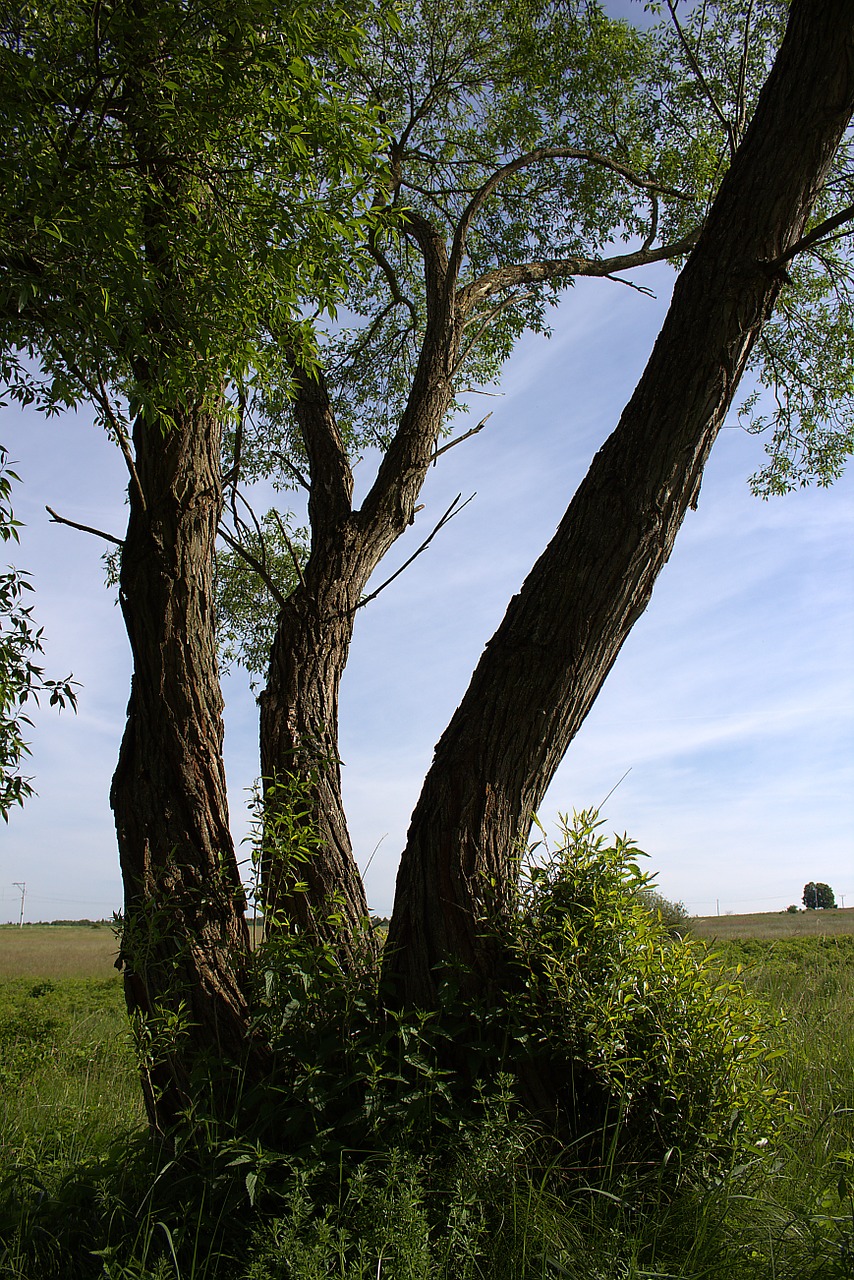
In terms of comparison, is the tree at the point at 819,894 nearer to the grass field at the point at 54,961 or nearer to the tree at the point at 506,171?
the grass field at the point at 54,961

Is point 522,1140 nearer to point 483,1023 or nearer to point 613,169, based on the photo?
point 483,1023

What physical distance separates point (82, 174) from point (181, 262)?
484 millimetres

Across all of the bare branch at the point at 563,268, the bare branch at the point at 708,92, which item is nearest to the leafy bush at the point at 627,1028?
the bare branch at the point at 708,92

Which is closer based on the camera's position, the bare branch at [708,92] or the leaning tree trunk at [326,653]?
the leaning tree trunk at [326,653]

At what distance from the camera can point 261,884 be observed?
3613 millimetres

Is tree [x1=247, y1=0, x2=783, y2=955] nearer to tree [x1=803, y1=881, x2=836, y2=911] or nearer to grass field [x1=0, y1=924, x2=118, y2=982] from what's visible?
grass field [x1=0, y1=924, x2=118, y2=982]

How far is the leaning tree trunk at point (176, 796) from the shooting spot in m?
3.34

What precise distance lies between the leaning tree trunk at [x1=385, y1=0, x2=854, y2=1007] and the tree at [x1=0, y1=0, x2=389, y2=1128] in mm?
876

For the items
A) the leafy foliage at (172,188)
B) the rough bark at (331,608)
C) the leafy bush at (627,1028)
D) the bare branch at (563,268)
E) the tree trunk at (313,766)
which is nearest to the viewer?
the leafy bush at (627,1028)

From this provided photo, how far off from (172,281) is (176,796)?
210 cm

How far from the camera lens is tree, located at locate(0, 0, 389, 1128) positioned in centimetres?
325

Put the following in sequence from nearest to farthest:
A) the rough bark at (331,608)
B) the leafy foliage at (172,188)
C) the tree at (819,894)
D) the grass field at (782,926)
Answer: the leafy foliage at (172,188) < the rough bark at (331,608) < the grass field at (782,926) < the tree at (819,894)

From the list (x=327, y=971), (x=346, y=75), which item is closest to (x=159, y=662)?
(x=327, y=971)

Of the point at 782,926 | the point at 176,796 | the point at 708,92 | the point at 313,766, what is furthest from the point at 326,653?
the point at 782,926
